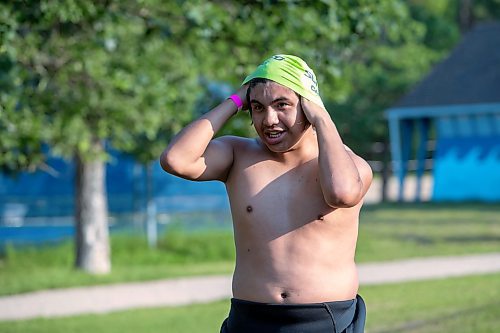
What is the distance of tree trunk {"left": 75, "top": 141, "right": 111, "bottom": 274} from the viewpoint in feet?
52.5

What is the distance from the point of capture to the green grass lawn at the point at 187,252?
48.4 ft

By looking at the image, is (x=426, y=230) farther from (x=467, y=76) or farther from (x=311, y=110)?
(x=311, y=110)

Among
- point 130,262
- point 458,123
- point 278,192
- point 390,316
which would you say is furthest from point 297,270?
point 458,123

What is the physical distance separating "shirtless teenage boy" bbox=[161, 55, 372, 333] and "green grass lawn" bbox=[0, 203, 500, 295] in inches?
377

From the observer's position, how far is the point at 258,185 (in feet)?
13.9

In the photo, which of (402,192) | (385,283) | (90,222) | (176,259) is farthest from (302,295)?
(402,192)

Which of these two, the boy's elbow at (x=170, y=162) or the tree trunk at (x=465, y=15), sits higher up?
the tree trunk at (x=465, y=15)

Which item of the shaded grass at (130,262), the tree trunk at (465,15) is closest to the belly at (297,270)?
the shaded grass at (130,262)

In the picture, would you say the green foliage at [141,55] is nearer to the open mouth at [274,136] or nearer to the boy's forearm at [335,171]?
the open mouth at [274,136]

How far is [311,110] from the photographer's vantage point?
4.10 m

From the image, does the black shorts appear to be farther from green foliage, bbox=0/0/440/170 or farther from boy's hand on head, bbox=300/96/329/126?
green foliage, bbox=0/0/440/170

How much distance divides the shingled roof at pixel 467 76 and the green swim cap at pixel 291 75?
93.9 feet

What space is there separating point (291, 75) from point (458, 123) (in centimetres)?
3014

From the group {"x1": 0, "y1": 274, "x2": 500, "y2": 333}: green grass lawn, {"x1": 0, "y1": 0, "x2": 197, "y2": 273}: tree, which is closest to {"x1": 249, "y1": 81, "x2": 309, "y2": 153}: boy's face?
{"x1": 0, "y1": 0, "x2": 197, "y2": 273}: tree
